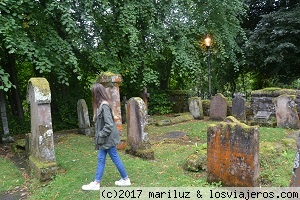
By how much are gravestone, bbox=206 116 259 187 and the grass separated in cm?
37

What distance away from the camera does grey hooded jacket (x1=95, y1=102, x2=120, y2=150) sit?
405 cm

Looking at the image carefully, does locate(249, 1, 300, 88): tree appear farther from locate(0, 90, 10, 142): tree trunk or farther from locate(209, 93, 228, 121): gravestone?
locate(0, 90, 10, 142): tree trunk

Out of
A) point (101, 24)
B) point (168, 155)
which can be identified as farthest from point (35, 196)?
point (101, 24)

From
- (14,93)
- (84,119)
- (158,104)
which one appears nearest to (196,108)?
(158,104)

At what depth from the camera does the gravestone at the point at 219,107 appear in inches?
445

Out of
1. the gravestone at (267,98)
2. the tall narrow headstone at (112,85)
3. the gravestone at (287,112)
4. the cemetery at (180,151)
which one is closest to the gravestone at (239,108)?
the gravestone at (267,98)

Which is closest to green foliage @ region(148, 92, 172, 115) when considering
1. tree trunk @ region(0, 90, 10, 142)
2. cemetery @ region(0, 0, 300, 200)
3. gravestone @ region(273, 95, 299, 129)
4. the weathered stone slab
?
cemetery @ region(0, 0, 300, 200)

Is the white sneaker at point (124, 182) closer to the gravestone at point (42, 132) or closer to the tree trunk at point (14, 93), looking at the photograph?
the gravestone at point (42, 132)

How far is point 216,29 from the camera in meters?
12.1

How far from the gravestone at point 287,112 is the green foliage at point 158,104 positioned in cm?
644

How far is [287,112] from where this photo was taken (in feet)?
30.6

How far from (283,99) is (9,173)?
29.4 feet

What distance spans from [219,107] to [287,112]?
284 cm

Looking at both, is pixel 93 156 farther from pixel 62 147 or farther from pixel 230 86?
pixel 230 86
